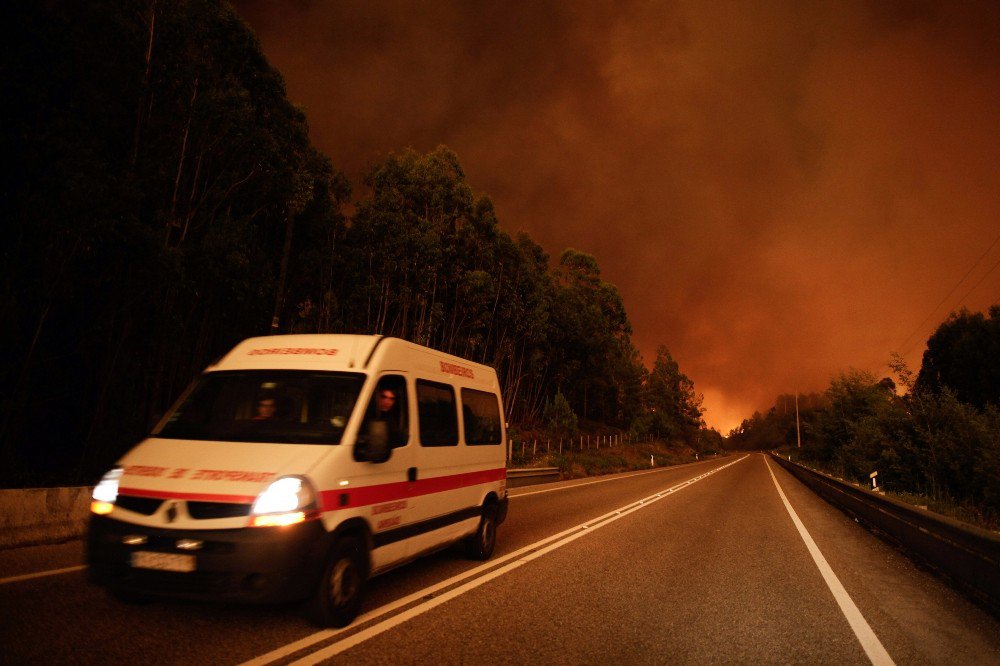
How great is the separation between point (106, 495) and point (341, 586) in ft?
6.02

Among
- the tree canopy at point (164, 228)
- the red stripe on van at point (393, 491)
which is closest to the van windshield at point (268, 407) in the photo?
the red stripe on van at point (393, 491)

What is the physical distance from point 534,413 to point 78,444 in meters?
36.7

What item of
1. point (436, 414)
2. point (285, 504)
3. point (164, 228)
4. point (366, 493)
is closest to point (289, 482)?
point (285, 504)

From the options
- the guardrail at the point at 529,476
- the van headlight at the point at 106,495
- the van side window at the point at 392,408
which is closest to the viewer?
the van headlight at the point at 106,495

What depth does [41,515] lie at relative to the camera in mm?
6754

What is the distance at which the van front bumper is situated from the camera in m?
3.64

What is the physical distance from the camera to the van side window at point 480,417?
6.84 m

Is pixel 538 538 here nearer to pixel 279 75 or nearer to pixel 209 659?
pixel 209 659

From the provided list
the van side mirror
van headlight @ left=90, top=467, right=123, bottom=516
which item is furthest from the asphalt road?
the van side mirror

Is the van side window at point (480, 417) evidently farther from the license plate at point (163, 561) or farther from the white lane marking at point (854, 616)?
the white lane marking at point (854, 616)

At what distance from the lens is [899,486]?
1984 cm

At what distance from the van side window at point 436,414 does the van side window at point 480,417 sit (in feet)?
1.28

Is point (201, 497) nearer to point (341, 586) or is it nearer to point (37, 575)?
point (341, 586)

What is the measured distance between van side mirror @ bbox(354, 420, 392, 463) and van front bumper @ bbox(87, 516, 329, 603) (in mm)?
688
